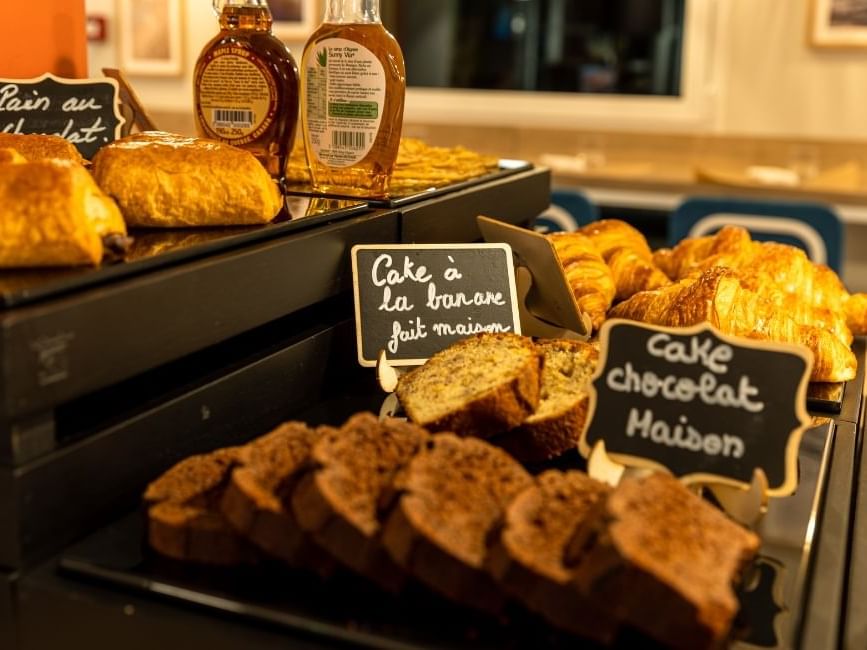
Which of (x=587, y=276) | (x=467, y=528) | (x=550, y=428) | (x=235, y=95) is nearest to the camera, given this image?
(x=467, y=528)

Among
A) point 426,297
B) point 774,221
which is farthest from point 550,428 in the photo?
point 774,221

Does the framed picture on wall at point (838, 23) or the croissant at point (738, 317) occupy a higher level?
the framed picture on wall at point (838, 23)

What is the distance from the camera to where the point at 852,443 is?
135 cm

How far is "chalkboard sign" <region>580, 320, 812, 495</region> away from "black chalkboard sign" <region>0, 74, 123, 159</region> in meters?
0.85

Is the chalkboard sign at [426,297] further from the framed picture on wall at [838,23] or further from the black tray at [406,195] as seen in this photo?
the framed picture on wall at [838,23]

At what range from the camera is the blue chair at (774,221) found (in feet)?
11.4

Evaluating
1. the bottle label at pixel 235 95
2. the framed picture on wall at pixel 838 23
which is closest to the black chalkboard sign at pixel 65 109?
the bottle label at pixel 235 95

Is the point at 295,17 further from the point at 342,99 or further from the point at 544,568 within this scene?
the point at 544,568

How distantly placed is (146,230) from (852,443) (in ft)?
3.05

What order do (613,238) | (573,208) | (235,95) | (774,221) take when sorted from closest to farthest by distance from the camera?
1. (235,95)
2. (613,238)
3. (774,221)
4. (573,208)

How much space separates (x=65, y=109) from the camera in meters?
1.48

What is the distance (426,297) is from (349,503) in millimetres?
569

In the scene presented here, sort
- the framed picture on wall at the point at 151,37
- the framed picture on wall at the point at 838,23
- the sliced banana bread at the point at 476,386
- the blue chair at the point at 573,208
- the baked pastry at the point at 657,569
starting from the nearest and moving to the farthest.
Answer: the baked pastry at the point at 657,569 → the sliced banana bread at the point at 476,386 → the blue chair at the point at 573,208 → the framed picture on wall at the point at 838,23 → the framed picture on wall at the point at 151,37

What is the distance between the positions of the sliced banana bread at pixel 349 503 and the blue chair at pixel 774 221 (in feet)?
9.15
